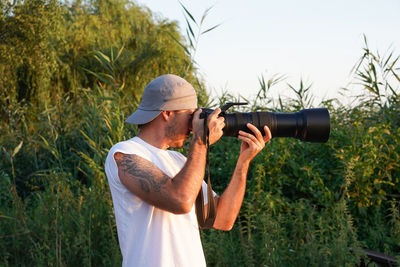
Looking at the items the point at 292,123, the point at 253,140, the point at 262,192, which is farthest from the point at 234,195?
the point at 262,192

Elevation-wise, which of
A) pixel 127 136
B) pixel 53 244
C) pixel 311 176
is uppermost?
pixel 127 136

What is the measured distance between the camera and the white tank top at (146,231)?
1.70m

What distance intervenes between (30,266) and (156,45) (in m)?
11.5

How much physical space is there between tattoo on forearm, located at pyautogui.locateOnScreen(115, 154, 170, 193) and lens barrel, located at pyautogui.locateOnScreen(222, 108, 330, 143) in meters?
0.48

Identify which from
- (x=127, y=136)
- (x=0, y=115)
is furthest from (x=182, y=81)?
(x=0, y=115)

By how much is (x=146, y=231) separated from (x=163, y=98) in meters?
0.50

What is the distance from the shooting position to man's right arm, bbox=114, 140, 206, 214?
162 centimetres

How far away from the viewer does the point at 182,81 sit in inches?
74.0

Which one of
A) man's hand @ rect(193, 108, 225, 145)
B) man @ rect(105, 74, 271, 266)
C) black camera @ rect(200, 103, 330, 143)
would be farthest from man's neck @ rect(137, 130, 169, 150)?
black camera @ rect(200, 103, 330, 143)

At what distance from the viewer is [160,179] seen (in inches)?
64.6

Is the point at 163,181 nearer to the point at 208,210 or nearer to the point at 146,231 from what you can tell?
the point at 146,231

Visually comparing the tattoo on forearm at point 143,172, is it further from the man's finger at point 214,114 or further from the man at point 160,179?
the man's finger at point 214,114

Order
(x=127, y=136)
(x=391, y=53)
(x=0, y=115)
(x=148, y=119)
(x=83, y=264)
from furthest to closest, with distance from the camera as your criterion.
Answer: (x=0, y=115)
(x=391, y=53)
(x=127, y=136)
(x=83, y=264)
(x=148, y=119)

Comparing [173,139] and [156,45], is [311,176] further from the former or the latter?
[156,45]
